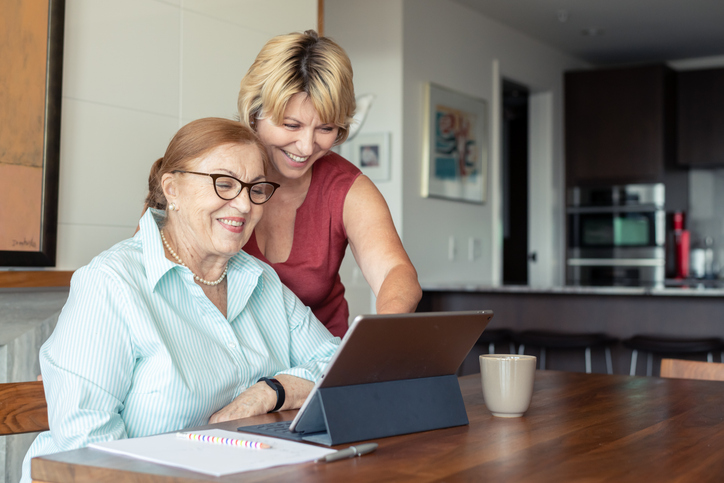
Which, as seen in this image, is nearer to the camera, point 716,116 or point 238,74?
point 238,74

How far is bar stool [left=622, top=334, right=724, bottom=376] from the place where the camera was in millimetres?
3725

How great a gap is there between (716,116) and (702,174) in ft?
2.28

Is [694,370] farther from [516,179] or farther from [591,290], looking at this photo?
[516,179]

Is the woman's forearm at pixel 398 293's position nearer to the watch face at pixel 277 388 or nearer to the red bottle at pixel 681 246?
the watch face at pixel 277 388

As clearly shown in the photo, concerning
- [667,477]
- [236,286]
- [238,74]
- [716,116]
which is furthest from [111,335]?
[716,116]

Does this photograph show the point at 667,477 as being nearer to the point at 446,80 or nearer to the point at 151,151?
the point at 151,151

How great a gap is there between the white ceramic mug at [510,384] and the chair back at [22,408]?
2.49ft

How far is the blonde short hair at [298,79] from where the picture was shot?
165 centimetres

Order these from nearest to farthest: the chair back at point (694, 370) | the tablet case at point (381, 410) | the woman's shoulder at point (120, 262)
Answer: the tablet case at point (381, 410), the woman's shoulder at point (120, 262), the chair back at point (694, 370)

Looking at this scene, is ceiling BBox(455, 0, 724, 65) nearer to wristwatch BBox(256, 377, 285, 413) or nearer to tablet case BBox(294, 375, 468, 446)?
wristwatch BBox(256, 377, 285, 413)

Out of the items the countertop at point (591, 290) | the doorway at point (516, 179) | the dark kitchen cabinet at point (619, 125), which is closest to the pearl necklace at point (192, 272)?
the countertop at point (591, 290)

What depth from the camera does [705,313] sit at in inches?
152

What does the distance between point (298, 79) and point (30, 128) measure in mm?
846

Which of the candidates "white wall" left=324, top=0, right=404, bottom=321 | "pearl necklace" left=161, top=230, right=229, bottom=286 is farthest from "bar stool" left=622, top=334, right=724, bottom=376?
"pearl necklace" left=161, top=230, right=229, bottom=286
